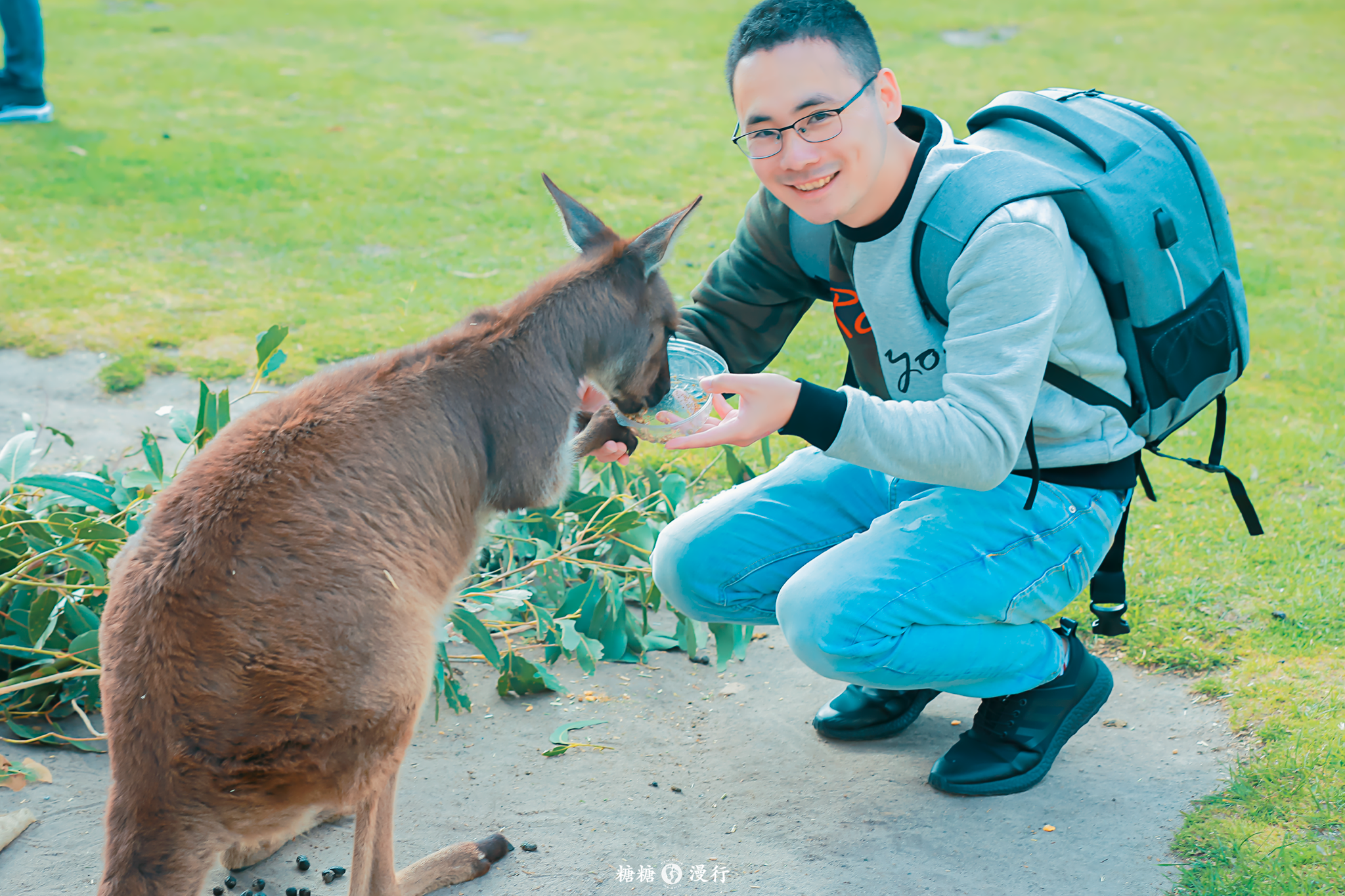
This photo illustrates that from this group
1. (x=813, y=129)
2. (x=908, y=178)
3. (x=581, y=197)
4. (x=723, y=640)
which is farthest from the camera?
(x=581, y=197)

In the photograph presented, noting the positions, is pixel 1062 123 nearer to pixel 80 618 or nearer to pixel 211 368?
pixel 80 618

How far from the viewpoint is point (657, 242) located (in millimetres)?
2562

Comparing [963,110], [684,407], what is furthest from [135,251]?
[963,110]

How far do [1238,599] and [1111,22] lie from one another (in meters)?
12.1

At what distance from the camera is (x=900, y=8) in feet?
47.0

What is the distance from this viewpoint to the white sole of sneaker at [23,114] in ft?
26.0

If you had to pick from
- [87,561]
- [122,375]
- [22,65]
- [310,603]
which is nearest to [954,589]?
[310,603]

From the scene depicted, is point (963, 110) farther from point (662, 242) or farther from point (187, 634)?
point (187, 634)

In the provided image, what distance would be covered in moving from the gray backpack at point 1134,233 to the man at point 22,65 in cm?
775

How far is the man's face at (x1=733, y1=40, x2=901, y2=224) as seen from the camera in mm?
2246

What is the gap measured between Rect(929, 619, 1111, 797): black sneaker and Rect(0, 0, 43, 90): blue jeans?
319 inches

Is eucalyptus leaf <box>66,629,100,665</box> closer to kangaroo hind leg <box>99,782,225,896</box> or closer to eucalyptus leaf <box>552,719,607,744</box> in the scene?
kangaroo hind leg <box>99,782,225,896</box>

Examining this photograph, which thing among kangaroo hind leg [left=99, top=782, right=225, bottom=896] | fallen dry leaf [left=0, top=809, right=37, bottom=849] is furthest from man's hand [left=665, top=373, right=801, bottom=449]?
fallen dry leaf [left=0, top=809, right=37, bottom=849]

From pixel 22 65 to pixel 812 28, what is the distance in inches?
304
